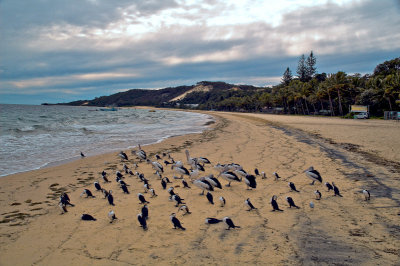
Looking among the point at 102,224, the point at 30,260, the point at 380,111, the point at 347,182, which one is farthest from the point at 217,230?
the point at 380,111

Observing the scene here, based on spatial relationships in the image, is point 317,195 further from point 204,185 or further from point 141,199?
point 141,199

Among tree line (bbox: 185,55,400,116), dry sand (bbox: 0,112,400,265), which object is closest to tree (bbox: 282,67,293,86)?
tree line (bbox: 185,55,400,116)

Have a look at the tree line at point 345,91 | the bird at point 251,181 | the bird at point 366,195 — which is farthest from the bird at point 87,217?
the tree line at point 345,91

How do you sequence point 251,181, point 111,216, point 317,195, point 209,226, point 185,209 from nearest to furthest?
point 209,226 < point 111,216 < point 185,209 < point 317,195 < point 251,181

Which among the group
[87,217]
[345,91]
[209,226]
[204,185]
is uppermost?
[345,91]

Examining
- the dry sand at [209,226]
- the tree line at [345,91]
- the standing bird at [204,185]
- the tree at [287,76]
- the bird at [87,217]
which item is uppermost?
the tree at [287,76]

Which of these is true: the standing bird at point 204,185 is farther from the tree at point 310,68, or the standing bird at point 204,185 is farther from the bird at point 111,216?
the tree at point 310,68

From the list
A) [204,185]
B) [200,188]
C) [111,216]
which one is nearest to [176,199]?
[204,185]

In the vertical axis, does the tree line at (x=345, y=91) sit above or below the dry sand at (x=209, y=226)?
above

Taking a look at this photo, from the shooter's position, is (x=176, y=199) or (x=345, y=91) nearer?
(x=176, y=199)

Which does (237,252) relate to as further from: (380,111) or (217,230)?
(380,111)

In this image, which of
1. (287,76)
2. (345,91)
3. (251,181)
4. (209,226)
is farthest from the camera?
(287,76)

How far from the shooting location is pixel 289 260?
4.85 metres

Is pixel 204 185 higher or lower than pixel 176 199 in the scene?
higher
